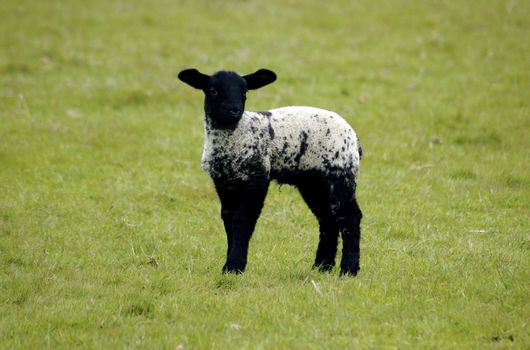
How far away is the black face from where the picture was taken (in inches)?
310

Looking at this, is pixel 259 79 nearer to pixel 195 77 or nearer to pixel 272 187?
pixel 195 77

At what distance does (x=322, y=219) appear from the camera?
8.64 meters

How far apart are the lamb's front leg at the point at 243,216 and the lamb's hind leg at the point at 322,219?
2.00ft

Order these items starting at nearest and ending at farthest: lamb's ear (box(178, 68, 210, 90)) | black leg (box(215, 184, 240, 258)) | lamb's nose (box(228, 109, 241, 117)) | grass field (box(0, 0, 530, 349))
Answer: grass field (box(0, 0, 530, 349)) → lamb's nose (box(228, 109, 241, 117)) → lamb's ear (box(178, 68, 210, 90)) → black leg (box(215, 184, 240, 258))

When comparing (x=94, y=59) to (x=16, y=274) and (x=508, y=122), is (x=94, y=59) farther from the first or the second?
(x=16, y=274)

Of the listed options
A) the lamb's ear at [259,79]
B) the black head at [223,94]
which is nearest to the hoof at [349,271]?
the black head at [223,94]

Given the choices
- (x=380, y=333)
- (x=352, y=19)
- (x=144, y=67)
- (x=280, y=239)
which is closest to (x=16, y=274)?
(x=280, y=239)

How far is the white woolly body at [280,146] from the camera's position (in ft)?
26.4

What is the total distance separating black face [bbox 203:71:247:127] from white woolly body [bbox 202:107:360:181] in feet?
0.58

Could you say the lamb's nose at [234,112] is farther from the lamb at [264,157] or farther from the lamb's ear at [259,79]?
the lamb's ear at [259,79]

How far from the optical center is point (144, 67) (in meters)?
19.1

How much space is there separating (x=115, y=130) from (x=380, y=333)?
9153 mm

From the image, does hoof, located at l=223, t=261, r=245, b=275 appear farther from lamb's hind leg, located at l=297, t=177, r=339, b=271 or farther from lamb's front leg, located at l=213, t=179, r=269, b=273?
lamb's hind leg, located at l=297, t=177, r=339, b=271

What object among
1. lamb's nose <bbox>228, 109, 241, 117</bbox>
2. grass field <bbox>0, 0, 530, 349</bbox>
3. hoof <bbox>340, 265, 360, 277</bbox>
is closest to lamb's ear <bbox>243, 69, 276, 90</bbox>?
lamb's nose <bbox>228, 109, 241, 117</bbox>
